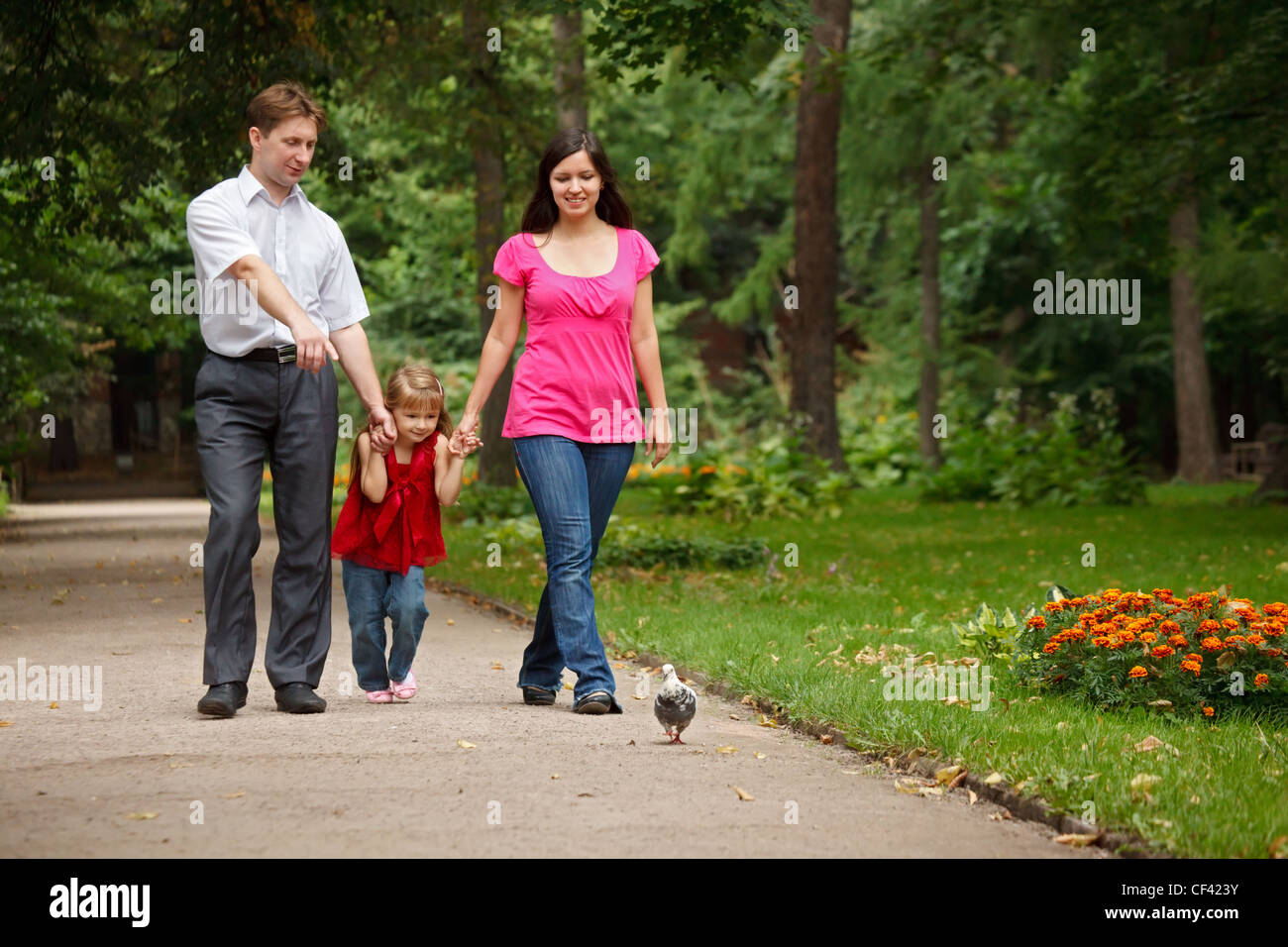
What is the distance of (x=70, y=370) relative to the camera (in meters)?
21.6

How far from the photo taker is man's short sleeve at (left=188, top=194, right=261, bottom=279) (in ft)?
20.0

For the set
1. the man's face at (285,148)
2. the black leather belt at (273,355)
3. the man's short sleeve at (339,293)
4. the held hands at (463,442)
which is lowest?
Answer: the held hands at (463,442)

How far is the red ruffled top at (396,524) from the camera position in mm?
6723

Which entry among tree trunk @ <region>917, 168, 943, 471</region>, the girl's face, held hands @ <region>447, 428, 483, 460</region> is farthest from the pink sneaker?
tree trunk @ <region>917, 168, 943, 471</region>

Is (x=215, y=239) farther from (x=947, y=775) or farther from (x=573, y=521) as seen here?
(x=947, y=775)

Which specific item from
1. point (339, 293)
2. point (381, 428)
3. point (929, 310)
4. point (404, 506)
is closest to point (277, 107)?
point (339, 293)

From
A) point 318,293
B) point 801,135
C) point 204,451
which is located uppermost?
point 801,135

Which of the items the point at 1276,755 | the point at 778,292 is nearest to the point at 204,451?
the point at 1276,755

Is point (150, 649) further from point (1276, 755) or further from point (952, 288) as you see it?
point (952, 288)

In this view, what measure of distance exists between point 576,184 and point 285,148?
3.78ft

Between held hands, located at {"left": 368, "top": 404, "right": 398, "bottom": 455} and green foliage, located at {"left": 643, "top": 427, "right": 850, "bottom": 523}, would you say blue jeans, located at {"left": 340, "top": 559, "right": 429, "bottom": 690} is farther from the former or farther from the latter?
green foliage, located at {"left": 643, "top": 427, "right": 850, "bottom": 523}

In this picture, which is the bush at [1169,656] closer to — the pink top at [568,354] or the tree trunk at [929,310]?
the pink top at [568,354]

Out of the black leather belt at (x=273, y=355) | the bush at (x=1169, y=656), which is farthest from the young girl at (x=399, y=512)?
the bush at (x=1169, y=656)
